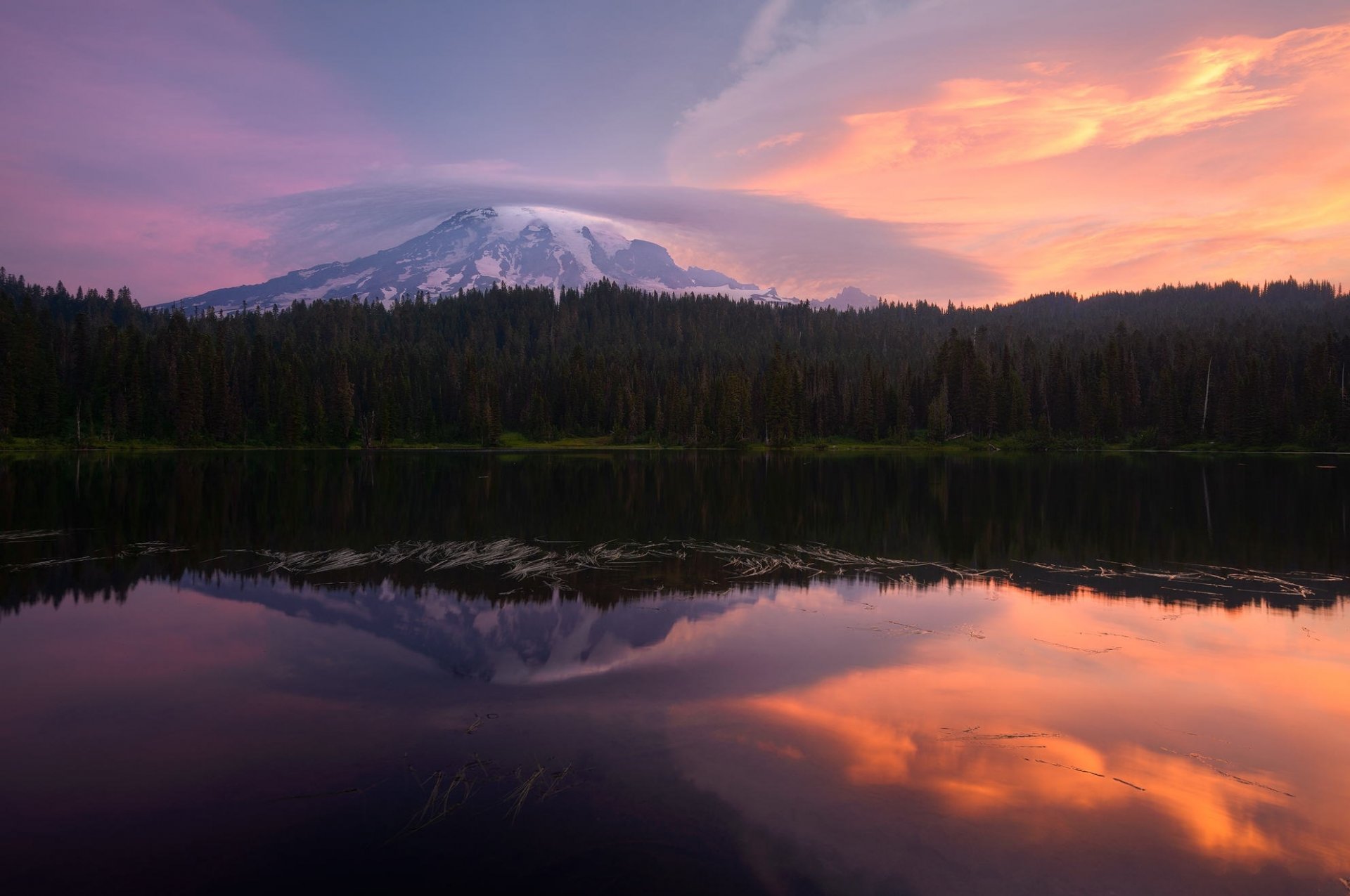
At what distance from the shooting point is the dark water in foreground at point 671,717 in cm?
701

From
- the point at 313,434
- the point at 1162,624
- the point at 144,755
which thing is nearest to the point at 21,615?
the point at 144,755

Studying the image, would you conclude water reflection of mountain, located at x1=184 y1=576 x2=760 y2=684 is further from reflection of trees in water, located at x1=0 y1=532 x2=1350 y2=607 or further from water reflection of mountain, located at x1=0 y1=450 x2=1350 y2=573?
water reflection of mountain, located at x1=0 y1=450 x2=1350 y2=573

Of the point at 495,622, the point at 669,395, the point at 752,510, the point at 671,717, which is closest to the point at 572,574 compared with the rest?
the point at 495,622

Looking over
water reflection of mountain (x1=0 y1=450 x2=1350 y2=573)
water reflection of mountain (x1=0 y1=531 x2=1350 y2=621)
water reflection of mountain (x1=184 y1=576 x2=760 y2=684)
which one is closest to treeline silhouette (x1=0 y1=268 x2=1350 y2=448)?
water reflection of mountain (x1=0 y1=450 x2=1350 y2=573)

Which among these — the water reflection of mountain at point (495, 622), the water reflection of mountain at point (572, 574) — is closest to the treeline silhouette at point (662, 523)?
the water reflection of mountain at point (572, 574)

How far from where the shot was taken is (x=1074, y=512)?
34344 millimetres

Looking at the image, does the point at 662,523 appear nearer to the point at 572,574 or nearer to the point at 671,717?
the point at 572,574

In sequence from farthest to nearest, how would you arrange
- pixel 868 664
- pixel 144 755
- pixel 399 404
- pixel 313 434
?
pixel 399 404
pixel 313 434
pixel 868 664
pixel 144 755

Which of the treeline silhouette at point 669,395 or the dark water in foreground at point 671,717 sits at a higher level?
the treeline silhouette at point 669,395

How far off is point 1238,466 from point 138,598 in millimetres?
94501

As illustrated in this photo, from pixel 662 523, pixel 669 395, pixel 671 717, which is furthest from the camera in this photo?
pixel 669 395

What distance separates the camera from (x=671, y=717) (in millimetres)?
10289

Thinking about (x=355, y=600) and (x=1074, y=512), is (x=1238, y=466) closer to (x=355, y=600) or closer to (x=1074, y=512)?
(x=1074, y=512)

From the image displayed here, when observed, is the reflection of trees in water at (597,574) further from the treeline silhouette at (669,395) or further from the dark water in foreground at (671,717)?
the treeline silhouette at (669,395)
